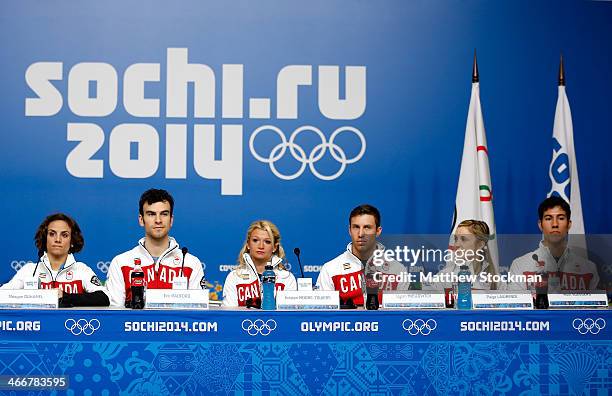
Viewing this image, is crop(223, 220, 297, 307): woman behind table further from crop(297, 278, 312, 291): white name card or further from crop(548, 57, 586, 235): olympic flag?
crop(548, 57, 586, 235): olympic flag

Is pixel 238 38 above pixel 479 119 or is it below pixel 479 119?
above

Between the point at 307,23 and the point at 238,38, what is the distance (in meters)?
0.62

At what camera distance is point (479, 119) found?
5.93m

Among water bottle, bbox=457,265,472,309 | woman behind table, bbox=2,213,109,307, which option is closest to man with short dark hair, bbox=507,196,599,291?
water bottle, bbox=457,265,472,309

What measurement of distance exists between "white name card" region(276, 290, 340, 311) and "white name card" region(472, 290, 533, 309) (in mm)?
734

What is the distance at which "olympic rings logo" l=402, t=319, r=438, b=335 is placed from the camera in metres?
3.39

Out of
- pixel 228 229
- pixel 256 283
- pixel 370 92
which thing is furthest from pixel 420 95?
pixel 256 283

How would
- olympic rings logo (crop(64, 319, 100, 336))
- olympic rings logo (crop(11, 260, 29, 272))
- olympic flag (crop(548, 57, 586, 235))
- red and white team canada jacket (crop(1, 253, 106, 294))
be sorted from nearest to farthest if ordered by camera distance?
olympic rings logo (crop(64, 319, 100, 336)) < red and white team canada jacket (crop(1, 253, 106, 294)) < olympic rings logo (crop(11, 260, 29, 272)) < olympic flag (crop(548, 57, 586, 235))

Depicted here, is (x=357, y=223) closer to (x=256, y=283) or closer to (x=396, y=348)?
(x=256, y=283)

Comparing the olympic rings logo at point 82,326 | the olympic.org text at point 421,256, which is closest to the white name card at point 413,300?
the olympic.org text at point 421,256

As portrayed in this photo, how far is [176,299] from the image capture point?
11.4 ft

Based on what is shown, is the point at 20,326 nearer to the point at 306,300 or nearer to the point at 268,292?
the point at 268,292

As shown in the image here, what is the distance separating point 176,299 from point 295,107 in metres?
2.90

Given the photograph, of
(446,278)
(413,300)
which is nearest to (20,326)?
(413,300)
